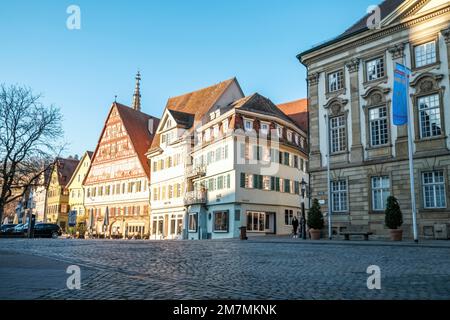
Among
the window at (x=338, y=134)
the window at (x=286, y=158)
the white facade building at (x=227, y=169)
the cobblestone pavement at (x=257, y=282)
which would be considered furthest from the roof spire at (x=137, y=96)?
the cobblestone pavement at (x=257, y=282)

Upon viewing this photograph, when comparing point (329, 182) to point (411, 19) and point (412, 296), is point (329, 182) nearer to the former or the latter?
point (411, 19)

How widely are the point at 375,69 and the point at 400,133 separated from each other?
4.91m

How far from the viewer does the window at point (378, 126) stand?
94.4ft

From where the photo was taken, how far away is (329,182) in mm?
31141

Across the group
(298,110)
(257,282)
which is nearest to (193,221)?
(298,110)

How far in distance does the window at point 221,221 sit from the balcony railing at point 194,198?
2.45 metres

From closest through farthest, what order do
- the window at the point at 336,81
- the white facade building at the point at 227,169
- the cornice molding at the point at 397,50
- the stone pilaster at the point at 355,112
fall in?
the cornice molding at the point at 397,50, the stone pilaster at the point at 355,112, the window at the point at 336,81, the white facade building at the point at 227,169

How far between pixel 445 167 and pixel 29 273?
2297cm

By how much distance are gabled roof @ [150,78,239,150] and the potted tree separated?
101ft

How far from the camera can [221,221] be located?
147 feet

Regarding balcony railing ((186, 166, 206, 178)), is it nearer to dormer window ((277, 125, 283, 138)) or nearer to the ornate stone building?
dormer window ((277, 125, 283, 138))

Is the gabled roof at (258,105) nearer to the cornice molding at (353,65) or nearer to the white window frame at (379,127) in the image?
the cornice molding at (353,65)

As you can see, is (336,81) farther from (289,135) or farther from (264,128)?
(289,135)
